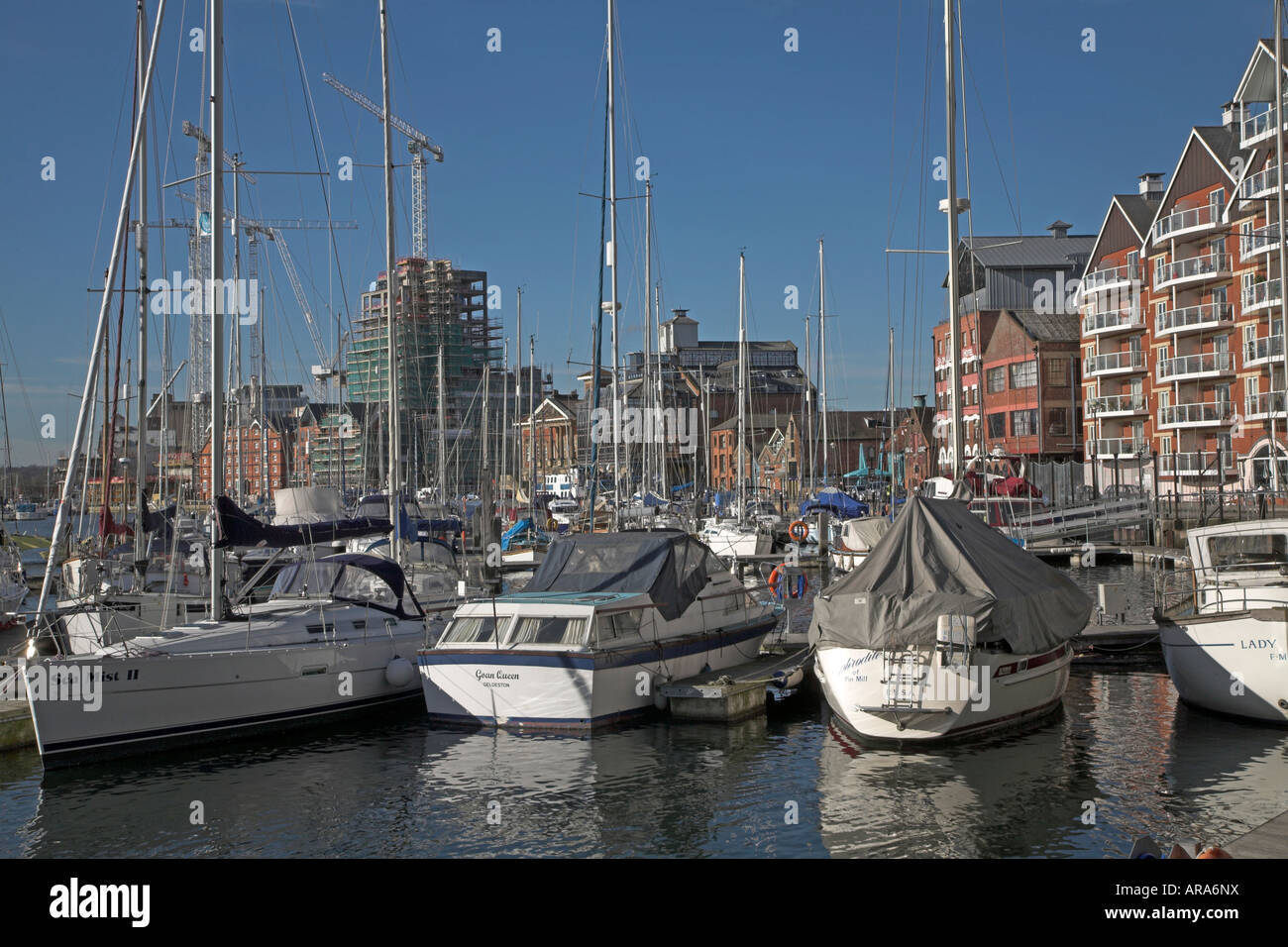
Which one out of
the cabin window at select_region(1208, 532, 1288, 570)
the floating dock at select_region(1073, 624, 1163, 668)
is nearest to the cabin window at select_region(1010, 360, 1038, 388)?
the floating dock at select_region(1073, 624, 1163, 668)

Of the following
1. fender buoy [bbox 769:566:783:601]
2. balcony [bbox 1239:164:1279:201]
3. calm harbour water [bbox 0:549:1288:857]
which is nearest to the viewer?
calm harbour water [bbox 0:549:1288:857]

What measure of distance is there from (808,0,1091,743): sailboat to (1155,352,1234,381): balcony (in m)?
46.6

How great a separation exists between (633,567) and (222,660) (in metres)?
8.66

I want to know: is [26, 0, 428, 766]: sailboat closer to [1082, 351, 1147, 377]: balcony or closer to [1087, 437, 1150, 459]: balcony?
[1087, 437, 1150, 459]: balcony

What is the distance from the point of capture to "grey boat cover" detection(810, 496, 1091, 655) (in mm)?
20188

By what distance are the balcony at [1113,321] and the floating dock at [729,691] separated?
54.0 metres

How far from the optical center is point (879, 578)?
21.5 meters

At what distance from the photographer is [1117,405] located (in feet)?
238

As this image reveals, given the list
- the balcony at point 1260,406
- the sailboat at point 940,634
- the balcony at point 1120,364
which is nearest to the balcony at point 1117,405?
the balcony at point 1120,364

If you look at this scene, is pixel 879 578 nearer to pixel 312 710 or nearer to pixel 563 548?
pixel 563 548

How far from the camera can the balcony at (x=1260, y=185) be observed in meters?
53.0

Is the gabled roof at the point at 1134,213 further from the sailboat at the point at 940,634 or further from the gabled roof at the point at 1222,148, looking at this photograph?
the sailboat at the point at 940,634
